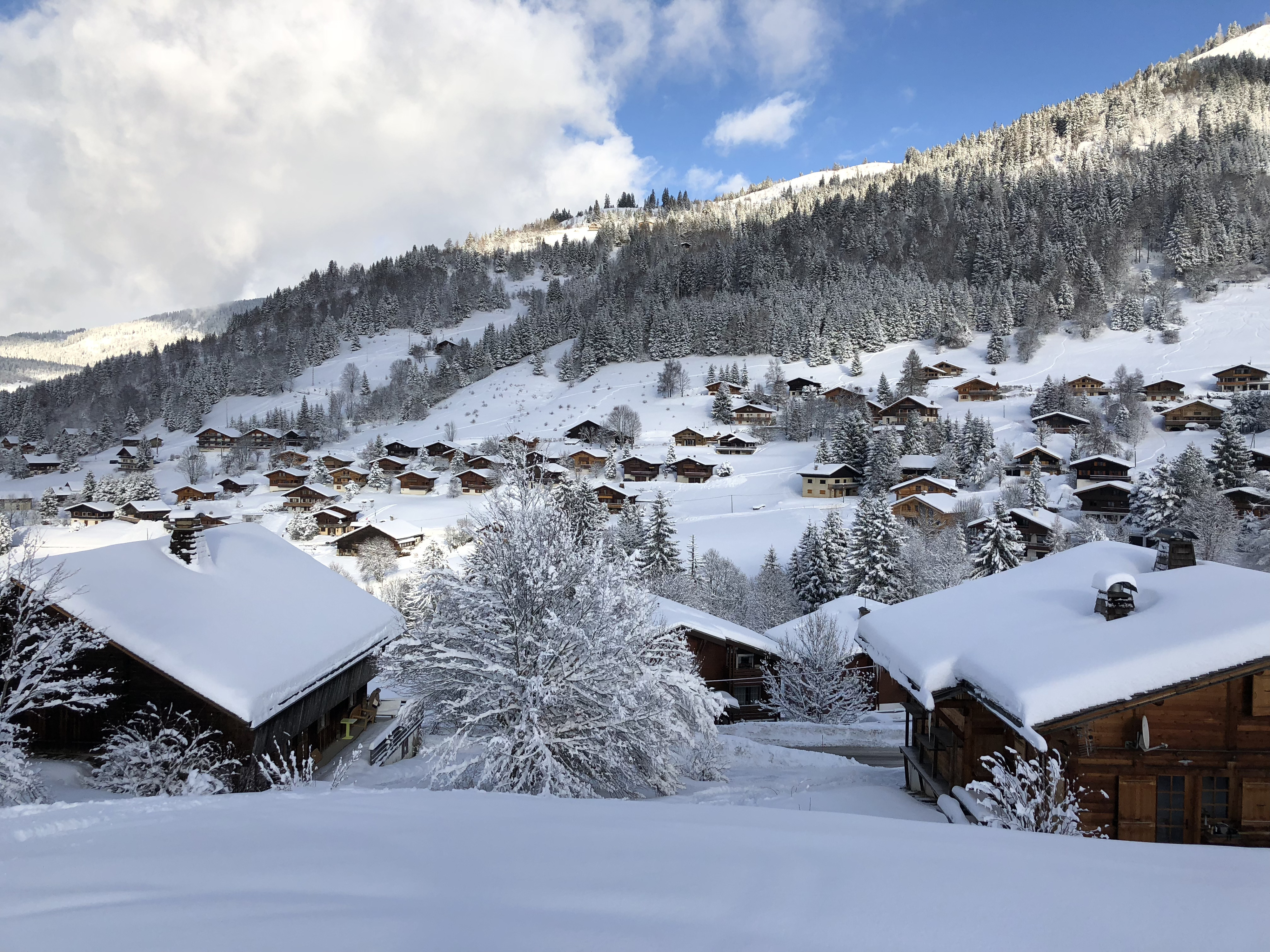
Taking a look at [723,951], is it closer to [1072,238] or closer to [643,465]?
[643,465]

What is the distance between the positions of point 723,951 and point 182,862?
3.63m

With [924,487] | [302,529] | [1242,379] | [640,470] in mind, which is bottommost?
[302,529]

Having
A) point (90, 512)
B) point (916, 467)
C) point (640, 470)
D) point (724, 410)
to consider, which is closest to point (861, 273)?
point (724, 410)

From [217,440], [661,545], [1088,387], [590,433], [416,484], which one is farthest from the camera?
[217,440]

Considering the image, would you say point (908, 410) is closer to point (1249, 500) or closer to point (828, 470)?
point (828, 470)

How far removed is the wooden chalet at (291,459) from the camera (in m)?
90.5

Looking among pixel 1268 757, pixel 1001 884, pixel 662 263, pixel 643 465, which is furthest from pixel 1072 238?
pixel 1001 884

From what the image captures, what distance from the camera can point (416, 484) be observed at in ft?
262

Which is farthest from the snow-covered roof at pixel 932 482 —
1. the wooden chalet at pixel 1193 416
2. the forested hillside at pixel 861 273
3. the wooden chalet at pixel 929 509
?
the forested hillside at pixel 861 273

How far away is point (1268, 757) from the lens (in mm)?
10219

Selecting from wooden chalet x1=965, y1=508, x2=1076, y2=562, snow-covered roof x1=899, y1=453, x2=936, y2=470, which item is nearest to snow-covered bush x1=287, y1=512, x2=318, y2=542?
snow-covered roof x1=899, y1=453, x2=936, y2=470

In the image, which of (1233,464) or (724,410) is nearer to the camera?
(1233,464)

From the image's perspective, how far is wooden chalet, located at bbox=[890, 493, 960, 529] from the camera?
54.9m

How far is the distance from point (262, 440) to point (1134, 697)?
112293 millimetres
